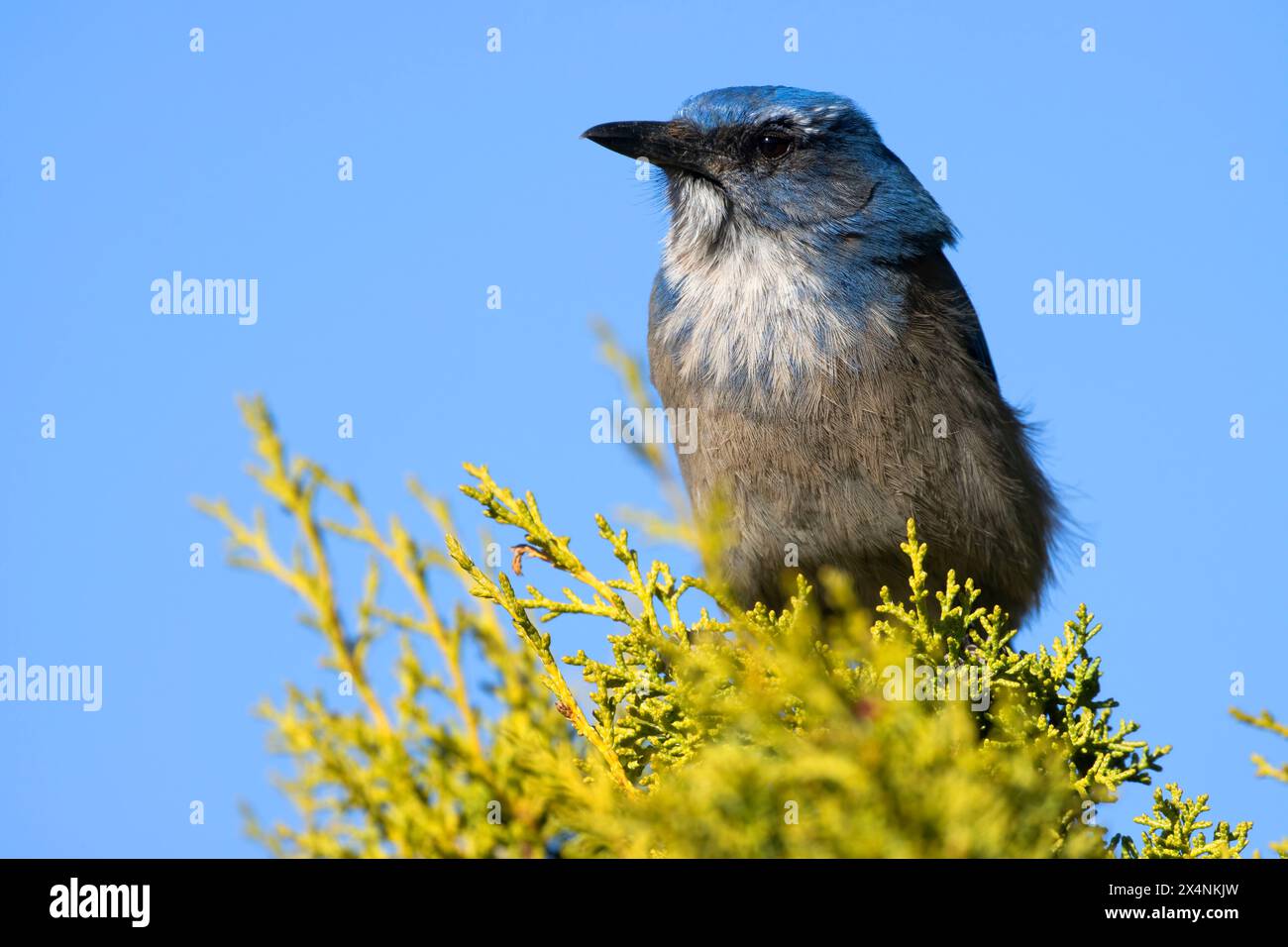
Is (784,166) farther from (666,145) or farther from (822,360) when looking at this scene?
(822,360)

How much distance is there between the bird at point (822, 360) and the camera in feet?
15.0

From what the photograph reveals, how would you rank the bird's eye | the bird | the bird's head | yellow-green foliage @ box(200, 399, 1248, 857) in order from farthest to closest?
the bird's eye
the bird's head
the bird
yellow-green foliage @ box(200, 399, 1248, 857)

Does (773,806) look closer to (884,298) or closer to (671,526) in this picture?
(671,526)

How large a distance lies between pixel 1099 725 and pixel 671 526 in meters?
1.27

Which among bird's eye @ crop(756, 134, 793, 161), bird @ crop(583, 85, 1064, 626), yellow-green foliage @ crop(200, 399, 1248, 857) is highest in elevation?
bird's eye @ crop(756, 134, 793, 161)

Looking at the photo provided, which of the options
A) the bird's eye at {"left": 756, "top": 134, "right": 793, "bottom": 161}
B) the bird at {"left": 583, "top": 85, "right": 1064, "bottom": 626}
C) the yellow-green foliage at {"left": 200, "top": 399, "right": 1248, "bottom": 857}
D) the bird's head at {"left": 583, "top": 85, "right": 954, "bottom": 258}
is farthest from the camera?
the bird's eye at {"left": 756, "top": 134, "right": 793, "bottom": 161}

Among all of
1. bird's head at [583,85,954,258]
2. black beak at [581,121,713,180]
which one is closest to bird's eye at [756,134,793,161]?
bird's head at [583,85,954,258]

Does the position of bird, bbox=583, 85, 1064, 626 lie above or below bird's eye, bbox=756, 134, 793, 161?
below

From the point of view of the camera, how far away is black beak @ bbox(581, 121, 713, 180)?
16.6 feet

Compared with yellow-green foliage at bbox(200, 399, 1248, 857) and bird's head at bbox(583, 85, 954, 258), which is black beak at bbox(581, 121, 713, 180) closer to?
bird's head at bbox(583, 85, 954, 258)

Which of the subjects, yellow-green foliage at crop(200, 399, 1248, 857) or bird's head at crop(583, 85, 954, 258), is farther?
bird's head at crop(583, 85, 954, 258)

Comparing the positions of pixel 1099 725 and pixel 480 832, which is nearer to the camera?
pixel 480 832
